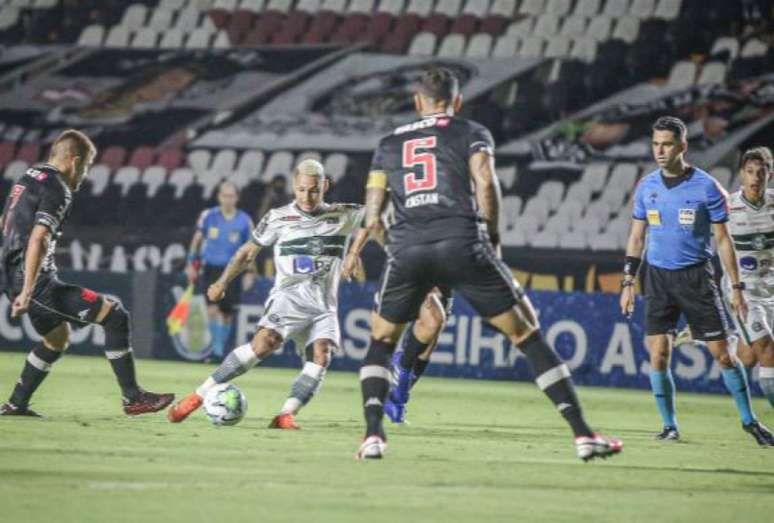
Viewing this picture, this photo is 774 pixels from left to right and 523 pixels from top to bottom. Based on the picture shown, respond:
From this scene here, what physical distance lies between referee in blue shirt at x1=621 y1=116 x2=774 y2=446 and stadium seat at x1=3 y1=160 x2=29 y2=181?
16.5 m

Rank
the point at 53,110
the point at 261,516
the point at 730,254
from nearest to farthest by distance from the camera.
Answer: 1. the point at 261,516
2. the point at 730,254
3. the point at 53,110

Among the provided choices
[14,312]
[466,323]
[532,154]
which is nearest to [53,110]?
[532,154]

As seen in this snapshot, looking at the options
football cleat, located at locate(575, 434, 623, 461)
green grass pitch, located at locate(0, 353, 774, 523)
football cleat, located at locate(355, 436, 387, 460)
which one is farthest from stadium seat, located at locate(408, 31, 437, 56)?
football cleat, located at locate(575, 434, 623, 461)

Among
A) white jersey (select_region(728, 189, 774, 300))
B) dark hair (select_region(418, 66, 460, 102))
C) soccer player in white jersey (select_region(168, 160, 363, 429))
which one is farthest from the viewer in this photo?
white jersey (select_region(728, 189, 774, 300))

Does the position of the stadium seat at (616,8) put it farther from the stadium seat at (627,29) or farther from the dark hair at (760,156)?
the dark hair at (760,156)

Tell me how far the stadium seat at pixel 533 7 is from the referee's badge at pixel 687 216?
15.8 metres

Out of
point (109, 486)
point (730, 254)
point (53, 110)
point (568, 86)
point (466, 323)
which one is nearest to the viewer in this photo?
point (109, 486)

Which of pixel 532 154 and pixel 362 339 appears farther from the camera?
pixel 532 154

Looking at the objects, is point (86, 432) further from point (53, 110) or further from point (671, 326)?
point (53, 110)

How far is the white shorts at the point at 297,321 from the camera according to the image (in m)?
10.9

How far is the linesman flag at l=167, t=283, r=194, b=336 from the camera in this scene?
791 inches

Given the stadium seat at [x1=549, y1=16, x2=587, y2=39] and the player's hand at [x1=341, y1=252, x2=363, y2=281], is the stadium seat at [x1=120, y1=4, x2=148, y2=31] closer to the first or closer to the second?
the stadium seat at [x1=549, y1=16, x2=587, y2=39]

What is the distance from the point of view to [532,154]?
23500 mm

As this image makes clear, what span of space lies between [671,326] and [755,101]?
12.8 m
